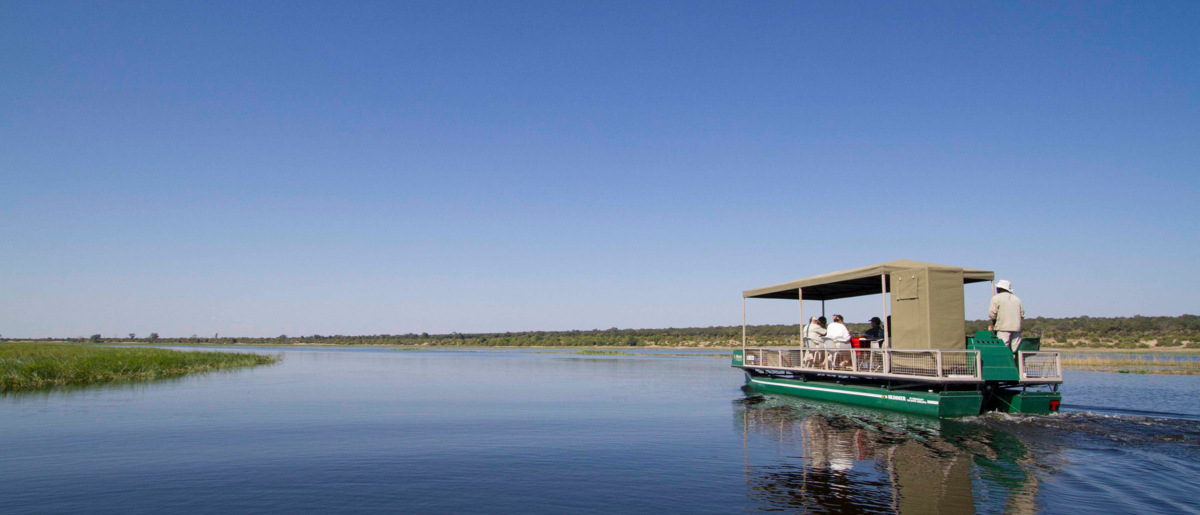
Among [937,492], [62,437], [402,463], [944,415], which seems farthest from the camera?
[944,415]

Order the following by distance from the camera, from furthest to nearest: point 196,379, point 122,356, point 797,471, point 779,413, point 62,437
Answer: point 122,356 → point 196,379 → point 779,413 → point 62,437 → point 797,471

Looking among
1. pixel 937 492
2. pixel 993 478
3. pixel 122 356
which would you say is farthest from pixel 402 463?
pixel 122 356

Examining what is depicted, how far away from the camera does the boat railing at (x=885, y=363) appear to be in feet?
48.8

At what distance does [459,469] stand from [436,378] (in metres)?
24.1

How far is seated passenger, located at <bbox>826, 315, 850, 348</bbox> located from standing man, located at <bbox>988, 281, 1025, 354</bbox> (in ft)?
15.5

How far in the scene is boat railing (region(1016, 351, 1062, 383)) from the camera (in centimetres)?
1473

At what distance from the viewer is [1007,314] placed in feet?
49.7

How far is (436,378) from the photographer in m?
33.8

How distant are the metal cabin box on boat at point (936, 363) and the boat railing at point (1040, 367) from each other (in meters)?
0.02

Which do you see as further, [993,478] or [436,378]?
[436,378]

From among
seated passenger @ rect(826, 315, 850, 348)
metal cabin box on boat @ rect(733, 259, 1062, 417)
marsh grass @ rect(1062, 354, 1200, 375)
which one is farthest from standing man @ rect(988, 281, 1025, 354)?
marsh grass @ rect(1062, 354, 1200, 375)

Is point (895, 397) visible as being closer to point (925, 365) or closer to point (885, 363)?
point (885, 363)

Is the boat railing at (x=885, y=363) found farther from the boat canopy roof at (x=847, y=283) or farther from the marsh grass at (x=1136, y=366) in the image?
the marsh grass at (x=1136, y=366)

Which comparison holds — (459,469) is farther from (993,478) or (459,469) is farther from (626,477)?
(993,478)
